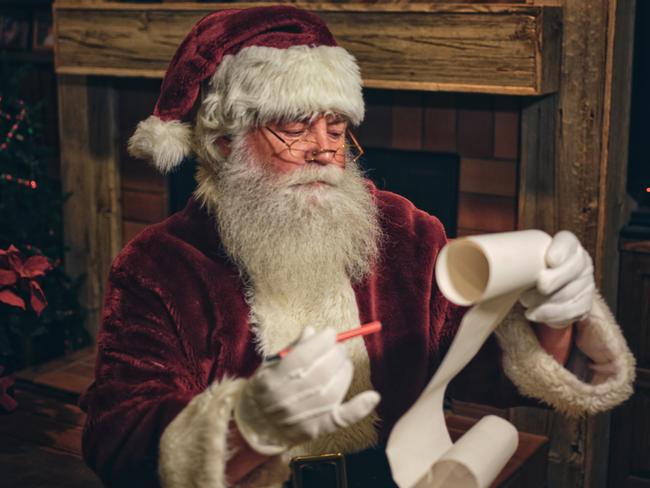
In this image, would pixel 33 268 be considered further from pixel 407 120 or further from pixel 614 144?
pixel 614 144

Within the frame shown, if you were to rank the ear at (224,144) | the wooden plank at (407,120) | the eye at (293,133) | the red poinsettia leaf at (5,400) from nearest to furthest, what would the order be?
the eye at (293,133), the ear at (224,144), the red poinsettia leaf at (5,400), the wooden plank at (407,120)

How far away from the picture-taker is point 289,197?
2.09 m

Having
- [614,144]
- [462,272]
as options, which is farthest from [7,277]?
[614,144]

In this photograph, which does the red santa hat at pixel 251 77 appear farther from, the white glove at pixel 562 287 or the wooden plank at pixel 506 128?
the wooden plank at pixel 506 128

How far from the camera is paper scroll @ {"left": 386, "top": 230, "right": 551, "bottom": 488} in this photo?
168cm

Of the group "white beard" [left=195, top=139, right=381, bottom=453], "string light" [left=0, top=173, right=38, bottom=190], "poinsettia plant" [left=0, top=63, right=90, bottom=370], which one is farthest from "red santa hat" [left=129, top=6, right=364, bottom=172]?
"string light" [left=0, top=173, right=38, bottom=190]

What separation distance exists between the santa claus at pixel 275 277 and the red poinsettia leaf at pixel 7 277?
0.87m

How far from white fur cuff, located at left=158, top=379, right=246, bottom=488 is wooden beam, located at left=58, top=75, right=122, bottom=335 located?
2470 mm

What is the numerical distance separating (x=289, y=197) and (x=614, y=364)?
0.74 m

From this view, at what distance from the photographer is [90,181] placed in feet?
13.5

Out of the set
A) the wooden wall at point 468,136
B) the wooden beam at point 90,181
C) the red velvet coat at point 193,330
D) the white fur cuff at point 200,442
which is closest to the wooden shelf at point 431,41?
the wooden wall at point 468,136

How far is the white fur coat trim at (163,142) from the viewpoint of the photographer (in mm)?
2139

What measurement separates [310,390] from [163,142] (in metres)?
0.82

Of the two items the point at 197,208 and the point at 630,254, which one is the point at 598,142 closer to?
the point at 630,254
